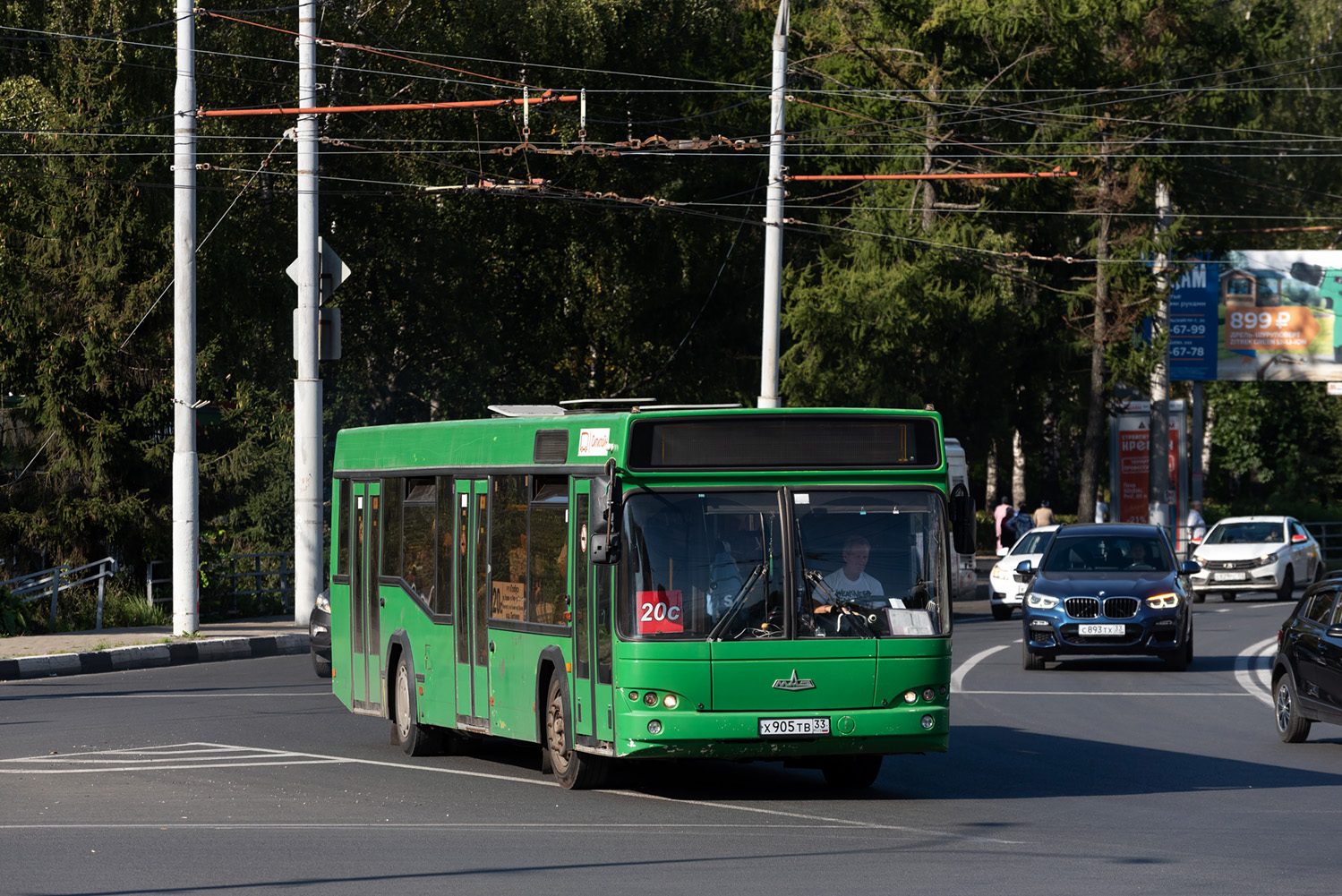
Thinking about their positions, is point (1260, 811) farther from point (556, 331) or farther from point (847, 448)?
point (556, 331)

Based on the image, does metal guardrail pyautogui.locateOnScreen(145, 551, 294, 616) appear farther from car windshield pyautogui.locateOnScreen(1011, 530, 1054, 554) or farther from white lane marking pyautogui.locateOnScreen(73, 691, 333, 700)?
car windshield pyautogui.locateOnScreen(1011, 530, 1054, 554)

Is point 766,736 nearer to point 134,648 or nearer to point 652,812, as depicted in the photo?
point 652,812

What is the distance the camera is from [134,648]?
72.9 ft

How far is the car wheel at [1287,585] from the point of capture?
3819 cm

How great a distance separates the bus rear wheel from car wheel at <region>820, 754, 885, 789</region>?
1461 mm

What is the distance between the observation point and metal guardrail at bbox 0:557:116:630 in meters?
25.1

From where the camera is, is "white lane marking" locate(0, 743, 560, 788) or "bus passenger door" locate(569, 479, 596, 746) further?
"white lane marking" locate(0, 743, 560, 788)

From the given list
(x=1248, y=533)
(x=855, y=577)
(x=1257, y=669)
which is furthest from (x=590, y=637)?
(x=1248, y=533)

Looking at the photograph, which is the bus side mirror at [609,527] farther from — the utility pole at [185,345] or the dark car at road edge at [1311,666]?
the utility pole at [185,345]

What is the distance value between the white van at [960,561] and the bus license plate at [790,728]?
2161 cm

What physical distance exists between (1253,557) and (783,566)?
94.8 feet

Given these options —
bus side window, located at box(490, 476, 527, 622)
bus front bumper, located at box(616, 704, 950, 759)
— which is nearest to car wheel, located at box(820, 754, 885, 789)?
bus front bumper, located at box(616, 704, 950, 759)

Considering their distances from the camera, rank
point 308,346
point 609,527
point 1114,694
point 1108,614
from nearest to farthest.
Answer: point 609,527 → point 1114,694 → point 1108,614 → point 308,346

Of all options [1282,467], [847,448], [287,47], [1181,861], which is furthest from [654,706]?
[1282,467]
